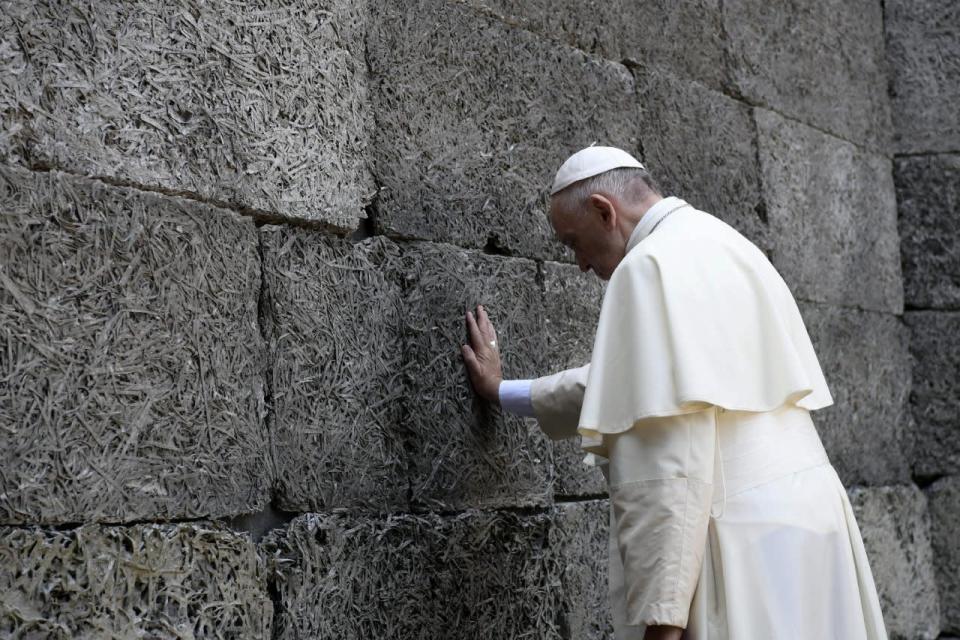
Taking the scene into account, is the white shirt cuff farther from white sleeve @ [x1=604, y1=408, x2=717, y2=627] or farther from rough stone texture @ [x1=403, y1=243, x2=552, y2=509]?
white sleeve @ [x1=604, y1=408, x2=717, y2=627]

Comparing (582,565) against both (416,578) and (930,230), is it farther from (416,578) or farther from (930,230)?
(930,230)

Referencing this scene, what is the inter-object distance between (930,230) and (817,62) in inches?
38.2

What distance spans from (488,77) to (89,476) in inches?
68.4

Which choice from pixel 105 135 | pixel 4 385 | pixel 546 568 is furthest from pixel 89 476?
pixel 546 568

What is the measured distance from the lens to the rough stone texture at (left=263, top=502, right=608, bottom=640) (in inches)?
117

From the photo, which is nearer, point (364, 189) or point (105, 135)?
point (105, 135)

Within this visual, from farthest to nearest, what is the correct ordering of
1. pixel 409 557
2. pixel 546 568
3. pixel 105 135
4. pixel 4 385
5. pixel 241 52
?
pixel 546 568
pixel 409 557
pixel 241 52
pixel 105 135
pixel 4 385

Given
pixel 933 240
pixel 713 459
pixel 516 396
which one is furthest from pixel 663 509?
pixel 933 240

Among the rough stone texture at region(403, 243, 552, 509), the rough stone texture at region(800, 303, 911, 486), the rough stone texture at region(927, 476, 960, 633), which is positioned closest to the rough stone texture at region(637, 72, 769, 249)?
the rough stone texture at region(800, 303, 911, 486)

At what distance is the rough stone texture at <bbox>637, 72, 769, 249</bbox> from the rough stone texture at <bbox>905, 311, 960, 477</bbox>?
4.14 ft

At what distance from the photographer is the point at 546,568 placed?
3.65 meters

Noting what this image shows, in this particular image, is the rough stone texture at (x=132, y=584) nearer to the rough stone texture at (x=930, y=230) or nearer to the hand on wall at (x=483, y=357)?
the hand on wall at (x=483, y=357)

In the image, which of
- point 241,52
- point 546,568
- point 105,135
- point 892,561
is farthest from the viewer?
point 892,561

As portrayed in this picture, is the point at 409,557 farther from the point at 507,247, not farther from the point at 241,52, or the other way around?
the point at 241,52
